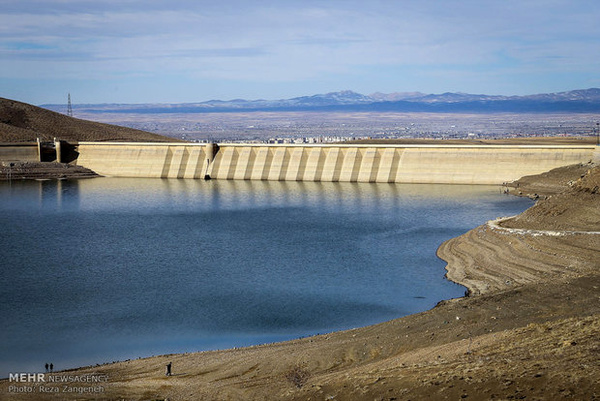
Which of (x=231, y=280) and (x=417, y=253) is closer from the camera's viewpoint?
(x=231, y=280)

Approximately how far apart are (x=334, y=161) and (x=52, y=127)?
39.5m

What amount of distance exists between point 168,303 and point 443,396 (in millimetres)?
13544

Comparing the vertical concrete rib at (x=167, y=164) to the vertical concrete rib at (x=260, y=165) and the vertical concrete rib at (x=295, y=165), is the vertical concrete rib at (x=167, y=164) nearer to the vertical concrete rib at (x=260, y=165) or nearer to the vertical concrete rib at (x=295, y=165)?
the vertical concrete rib at (x=260, y=165)

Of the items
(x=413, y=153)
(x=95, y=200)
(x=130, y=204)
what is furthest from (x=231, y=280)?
(x=413, y=153)

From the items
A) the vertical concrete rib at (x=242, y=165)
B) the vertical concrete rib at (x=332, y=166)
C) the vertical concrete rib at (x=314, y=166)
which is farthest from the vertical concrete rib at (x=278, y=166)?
the vertical concrete rib at (x=332, y=166)

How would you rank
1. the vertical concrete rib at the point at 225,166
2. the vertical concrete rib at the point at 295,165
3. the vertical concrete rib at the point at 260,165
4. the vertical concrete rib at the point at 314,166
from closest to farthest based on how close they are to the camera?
the vertical concrete rib at the point at 314,166
the vertical concrete rib at the point at 295,165
the vertical concrete rib at the point at 260,165
the vertical concrete rib at the point at 225,166

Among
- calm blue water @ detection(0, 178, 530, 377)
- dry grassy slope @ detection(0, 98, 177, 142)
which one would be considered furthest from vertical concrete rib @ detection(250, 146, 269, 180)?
dry grassy slope @ detection(0, 98, 177, 142)

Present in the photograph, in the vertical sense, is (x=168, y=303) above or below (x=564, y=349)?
below

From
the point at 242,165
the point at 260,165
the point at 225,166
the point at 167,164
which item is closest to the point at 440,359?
the point at 260,165

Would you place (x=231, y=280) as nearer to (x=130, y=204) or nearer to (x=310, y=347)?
(x=310, y=347)

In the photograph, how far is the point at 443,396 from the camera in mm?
12883

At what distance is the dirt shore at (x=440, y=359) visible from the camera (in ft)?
43.1

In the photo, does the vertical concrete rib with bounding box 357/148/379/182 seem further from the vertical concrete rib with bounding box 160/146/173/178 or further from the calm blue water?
the vertical concrete rib with bounding box 160/146/173/178

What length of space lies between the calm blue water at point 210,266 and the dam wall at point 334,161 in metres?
4.87
